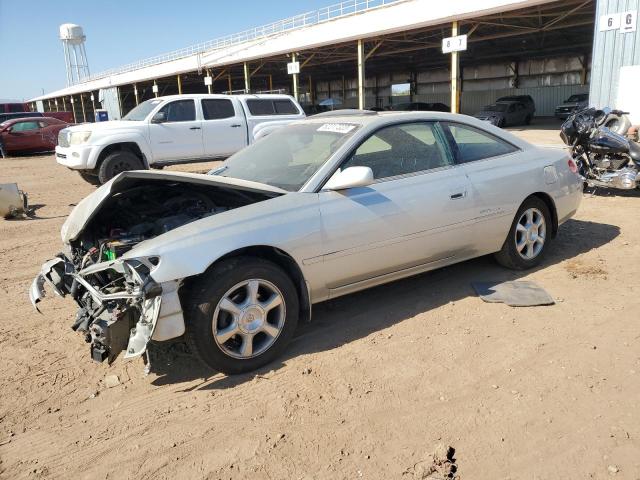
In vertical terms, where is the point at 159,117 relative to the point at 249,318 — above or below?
above

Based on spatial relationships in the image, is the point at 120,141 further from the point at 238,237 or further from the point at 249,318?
the point at 249,318

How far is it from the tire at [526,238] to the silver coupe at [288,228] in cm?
1

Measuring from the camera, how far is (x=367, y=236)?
12.4 ft

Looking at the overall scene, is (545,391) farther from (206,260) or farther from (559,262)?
(559,262)

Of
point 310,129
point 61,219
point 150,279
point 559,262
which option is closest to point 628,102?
point 559,262

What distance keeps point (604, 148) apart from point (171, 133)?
8334 millimetres

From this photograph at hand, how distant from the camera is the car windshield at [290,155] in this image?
392 cm

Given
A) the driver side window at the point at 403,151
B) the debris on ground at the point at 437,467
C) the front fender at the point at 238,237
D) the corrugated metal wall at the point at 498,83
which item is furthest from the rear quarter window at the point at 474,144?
the corrugated metal wall at the point at 498,83

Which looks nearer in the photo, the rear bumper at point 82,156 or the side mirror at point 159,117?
the rear bumper at point 82,156

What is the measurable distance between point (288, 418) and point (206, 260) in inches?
40.8

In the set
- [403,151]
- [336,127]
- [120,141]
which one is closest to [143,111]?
[120,141]

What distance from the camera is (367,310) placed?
4.29 metres

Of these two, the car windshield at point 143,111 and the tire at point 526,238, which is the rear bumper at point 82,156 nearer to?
the car windshield at point 143,111

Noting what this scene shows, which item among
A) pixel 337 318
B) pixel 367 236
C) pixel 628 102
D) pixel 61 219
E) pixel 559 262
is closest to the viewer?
pixel 367 236
